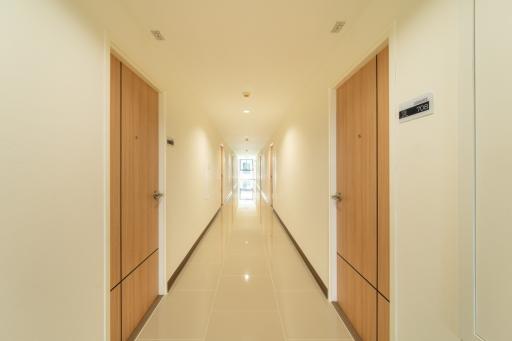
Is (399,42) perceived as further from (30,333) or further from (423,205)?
(30,333)

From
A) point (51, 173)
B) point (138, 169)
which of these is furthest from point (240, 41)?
point (51, 173)

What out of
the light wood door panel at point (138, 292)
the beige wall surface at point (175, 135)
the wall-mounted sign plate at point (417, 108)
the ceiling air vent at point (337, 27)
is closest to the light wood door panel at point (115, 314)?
the light wood door panel at point (138, 292)

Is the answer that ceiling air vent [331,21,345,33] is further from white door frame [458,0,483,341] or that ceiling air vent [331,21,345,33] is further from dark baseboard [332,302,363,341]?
dark baseboard [332,302,363,341]

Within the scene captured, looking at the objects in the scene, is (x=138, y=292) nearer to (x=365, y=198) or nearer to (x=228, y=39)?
(x=365, y=198)

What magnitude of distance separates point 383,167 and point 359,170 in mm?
345

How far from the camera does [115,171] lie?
1.62m

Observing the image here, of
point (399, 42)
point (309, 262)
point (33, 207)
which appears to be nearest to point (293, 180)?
point (309, 262)

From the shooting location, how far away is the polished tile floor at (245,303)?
75.2 inches

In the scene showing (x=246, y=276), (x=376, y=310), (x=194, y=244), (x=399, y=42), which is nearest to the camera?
(x=399, y=42)

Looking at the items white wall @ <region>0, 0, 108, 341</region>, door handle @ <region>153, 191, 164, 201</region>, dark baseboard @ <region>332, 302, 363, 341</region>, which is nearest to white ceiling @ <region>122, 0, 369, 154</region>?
white wall @ <region>0, 0, 108, 341</region>

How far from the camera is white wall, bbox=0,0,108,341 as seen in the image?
2.79 ft

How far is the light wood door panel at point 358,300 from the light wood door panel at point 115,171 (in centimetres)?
209

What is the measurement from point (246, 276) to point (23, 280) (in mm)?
2441

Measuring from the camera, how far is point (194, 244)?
385 centimetres
